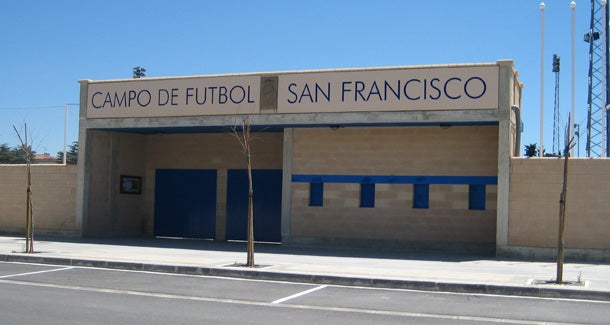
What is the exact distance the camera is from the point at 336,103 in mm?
20328

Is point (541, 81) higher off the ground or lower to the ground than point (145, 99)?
higher

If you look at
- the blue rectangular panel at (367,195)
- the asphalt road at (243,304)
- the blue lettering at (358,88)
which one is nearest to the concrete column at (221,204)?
the blue rectangular panel at (367,195)

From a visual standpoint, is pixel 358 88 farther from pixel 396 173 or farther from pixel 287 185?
pixel 287 185

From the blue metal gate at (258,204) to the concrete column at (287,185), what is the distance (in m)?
2.06

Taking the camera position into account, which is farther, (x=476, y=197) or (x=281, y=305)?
(x=476, y=197)

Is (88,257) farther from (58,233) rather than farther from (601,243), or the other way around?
(601,243)

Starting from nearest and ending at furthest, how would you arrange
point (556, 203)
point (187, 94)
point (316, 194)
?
point (556, 203) < point (316, 194) < point (187, 94)

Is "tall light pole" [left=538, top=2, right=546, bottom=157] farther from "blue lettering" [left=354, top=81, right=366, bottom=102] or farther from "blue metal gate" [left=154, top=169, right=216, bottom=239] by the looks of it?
"blue metal gate" [left=154, top=169, right=216, bottom=239]

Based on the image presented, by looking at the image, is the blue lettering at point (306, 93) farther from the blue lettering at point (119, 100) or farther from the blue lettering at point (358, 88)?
the blue lettering at point (119, 100)

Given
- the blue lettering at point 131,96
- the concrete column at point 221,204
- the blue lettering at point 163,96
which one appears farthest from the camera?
the concrete column at point 221,204

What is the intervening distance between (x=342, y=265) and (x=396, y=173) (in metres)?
5.38

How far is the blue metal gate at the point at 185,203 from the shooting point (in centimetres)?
2512

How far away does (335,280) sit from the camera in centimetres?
1401

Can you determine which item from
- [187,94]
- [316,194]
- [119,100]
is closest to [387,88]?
[316,194]
